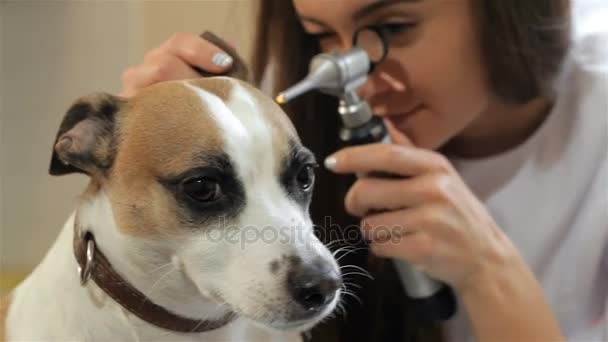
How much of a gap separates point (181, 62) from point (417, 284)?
16.7 inches

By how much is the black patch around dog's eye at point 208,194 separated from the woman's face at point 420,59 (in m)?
0.23

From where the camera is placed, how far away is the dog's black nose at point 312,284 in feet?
1.96

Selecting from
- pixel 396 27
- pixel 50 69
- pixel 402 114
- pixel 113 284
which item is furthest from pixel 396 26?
pixel 50 69

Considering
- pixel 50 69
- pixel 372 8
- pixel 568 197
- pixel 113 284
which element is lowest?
pixel 568 197

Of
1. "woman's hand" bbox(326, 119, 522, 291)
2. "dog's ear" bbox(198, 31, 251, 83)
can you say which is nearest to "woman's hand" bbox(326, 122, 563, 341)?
"woman's hand" bbox(326, 119, 522, 291)

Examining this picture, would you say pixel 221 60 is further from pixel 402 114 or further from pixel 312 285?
pixel 312 285

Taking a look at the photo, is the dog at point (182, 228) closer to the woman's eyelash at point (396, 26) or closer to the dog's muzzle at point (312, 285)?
the dog's muzzle at point (312, 285)

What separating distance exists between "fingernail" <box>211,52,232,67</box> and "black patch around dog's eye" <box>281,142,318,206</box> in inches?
6.7

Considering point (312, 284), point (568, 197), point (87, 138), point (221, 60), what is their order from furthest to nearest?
point (568, 197) → point (221, 60) → point (87, 138) → point (312, 284)

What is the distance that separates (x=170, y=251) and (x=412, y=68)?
37cm

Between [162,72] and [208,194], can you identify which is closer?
[208,194]

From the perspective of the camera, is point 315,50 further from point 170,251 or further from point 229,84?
point 170,251

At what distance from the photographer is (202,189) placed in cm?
66
